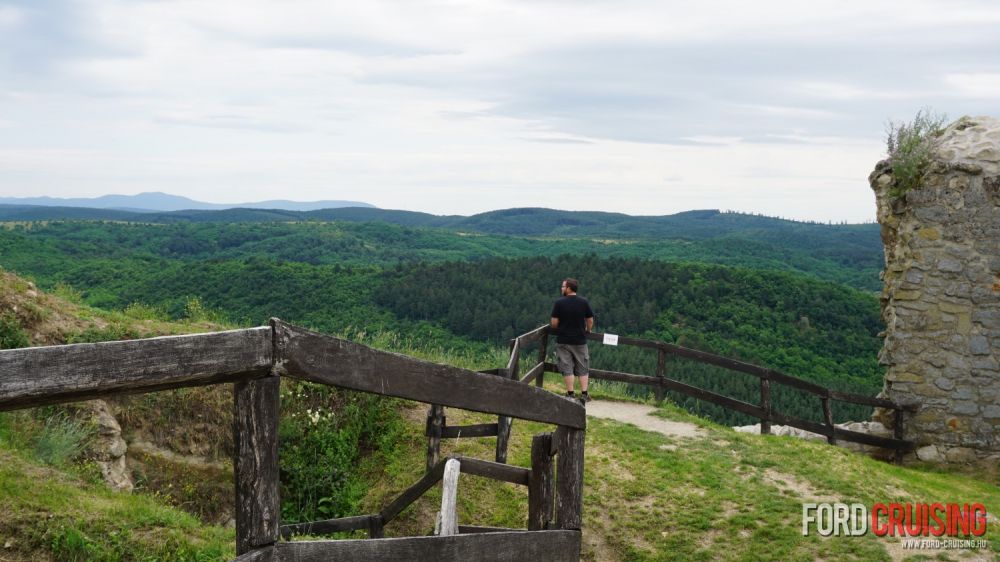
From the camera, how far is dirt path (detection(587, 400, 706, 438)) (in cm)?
1151

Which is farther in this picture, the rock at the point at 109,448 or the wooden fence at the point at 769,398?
the wooden fence at the point at 769,398

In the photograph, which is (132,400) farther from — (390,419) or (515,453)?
(515,453)

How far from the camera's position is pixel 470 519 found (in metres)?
8.22

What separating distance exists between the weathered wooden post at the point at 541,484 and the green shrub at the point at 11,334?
6450 millimetres

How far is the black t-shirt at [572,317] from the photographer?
1077 centimetres

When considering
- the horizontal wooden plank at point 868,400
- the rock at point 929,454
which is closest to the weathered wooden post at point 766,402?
the horizontal wooden plank at point 868,400

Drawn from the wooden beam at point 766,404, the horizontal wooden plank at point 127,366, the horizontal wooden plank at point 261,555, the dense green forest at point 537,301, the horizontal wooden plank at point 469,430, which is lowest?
the dense green forest at point 537,301

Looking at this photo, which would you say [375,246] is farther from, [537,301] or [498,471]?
[498,471]

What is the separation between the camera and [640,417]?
490 inches

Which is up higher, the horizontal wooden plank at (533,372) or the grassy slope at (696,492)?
the horizontal wooden plank at (533,372)

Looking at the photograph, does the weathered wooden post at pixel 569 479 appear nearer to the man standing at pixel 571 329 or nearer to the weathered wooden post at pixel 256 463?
the weathered wooden post at pixel 256 463

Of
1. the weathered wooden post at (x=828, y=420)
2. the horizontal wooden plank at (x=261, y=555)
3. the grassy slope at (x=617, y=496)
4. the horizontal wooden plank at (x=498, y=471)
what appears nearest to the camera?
the horizontal wooden plank at (x=261, y=555)

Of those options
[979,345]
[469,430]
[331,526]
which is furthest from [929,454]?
[331,526]

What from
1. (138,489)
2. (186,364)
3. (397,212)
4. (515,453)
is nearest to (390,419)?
(515,453)
